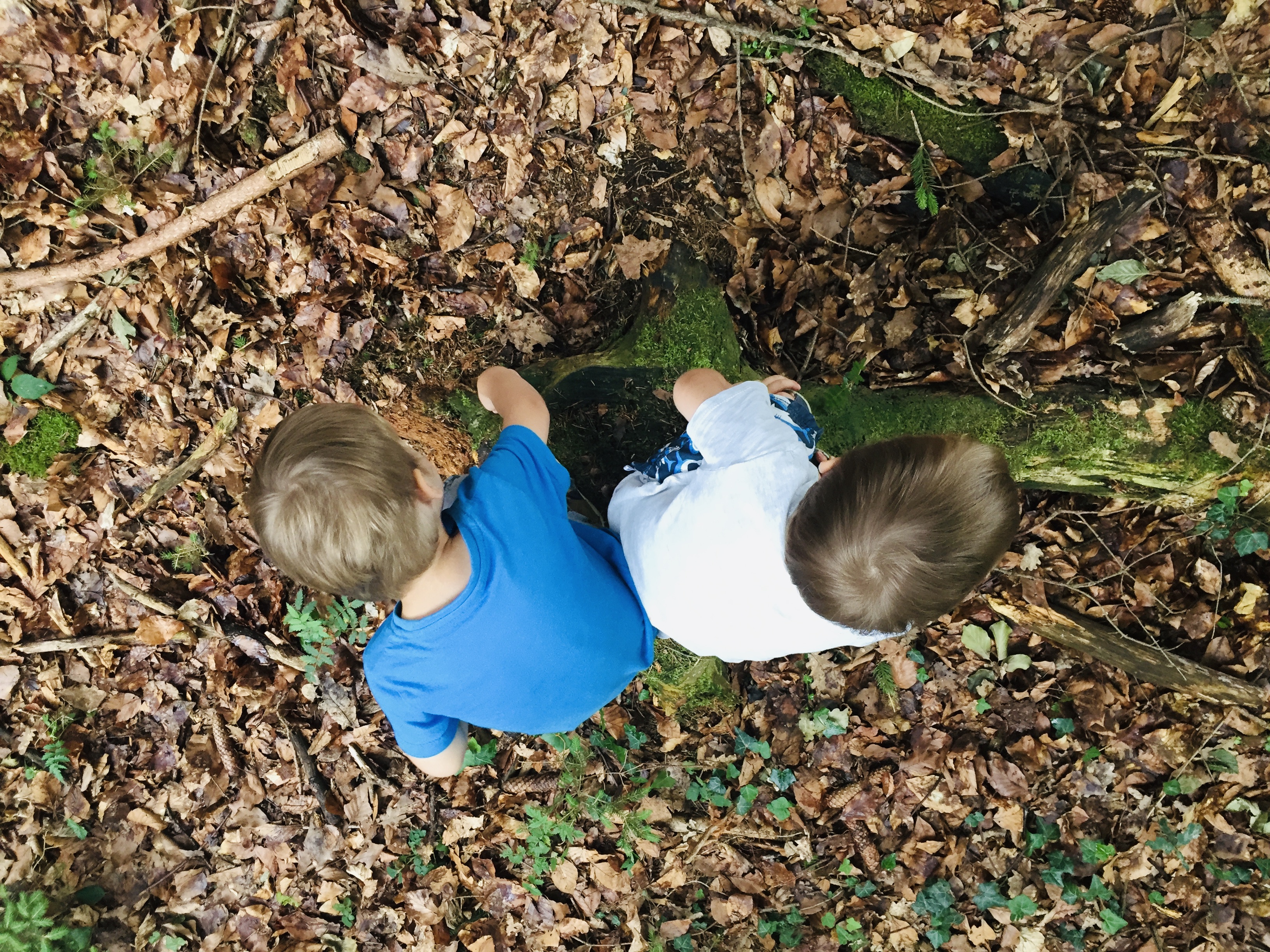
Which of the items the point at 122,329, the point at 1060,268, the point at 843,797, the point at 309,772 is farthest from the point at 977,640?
the point at 122,329

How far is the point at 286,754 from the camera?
3814 millimetres

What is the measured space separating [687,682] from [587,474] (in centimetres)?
123

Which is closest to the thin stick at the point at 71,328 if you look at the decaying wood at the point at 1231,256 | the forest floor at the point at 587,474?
the forest floor at the point at 587,474

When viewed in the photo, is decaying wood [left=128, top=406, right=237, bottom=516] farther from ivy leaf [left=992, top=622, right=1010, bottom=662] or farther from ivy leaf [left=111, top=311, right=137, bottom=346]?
ivy leaf [left=992, top=622, right=1010, bottom=662]

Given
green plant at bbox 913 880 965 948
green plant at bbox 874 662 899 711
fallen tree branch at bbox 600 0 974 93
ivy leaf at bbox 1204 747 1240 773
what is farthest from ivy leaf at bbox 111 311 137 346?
ivy leaf at bbox 1204 747 1240 773

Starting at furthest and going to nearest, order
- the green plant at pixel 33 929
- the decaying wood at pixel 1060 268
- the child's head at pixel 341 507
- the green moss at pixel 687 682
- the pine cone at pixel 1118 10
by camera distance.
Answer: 1. the green moss at pixel 687 682
2. the pine cone at pixel 1118 10
3. the green plant at pixel 33 929
4. the decaying wood at pixel 1060 268
5. the child's head at pixel 341 507

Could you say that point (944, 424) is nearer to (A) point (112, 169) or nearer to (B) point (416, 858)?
(B) point (416, 858)

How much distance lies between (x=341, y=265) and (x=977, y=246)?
3292 mm

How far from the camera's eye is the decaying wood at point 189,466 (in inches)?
148

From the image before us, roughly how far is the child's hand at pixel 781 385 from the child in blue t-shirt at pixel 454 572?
3.41 ft

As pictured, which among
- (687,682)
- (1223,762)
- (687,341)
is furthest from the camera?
(687,682)

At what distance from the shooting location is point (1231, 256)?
3.31 metres

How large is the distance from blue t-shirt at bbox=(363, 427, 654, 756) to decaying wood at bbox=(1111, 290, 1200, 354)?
8.81ft

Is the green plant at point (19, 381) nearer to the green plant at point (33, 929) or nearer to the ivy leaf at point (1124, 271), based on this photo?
the green plant at point (33, 929)
